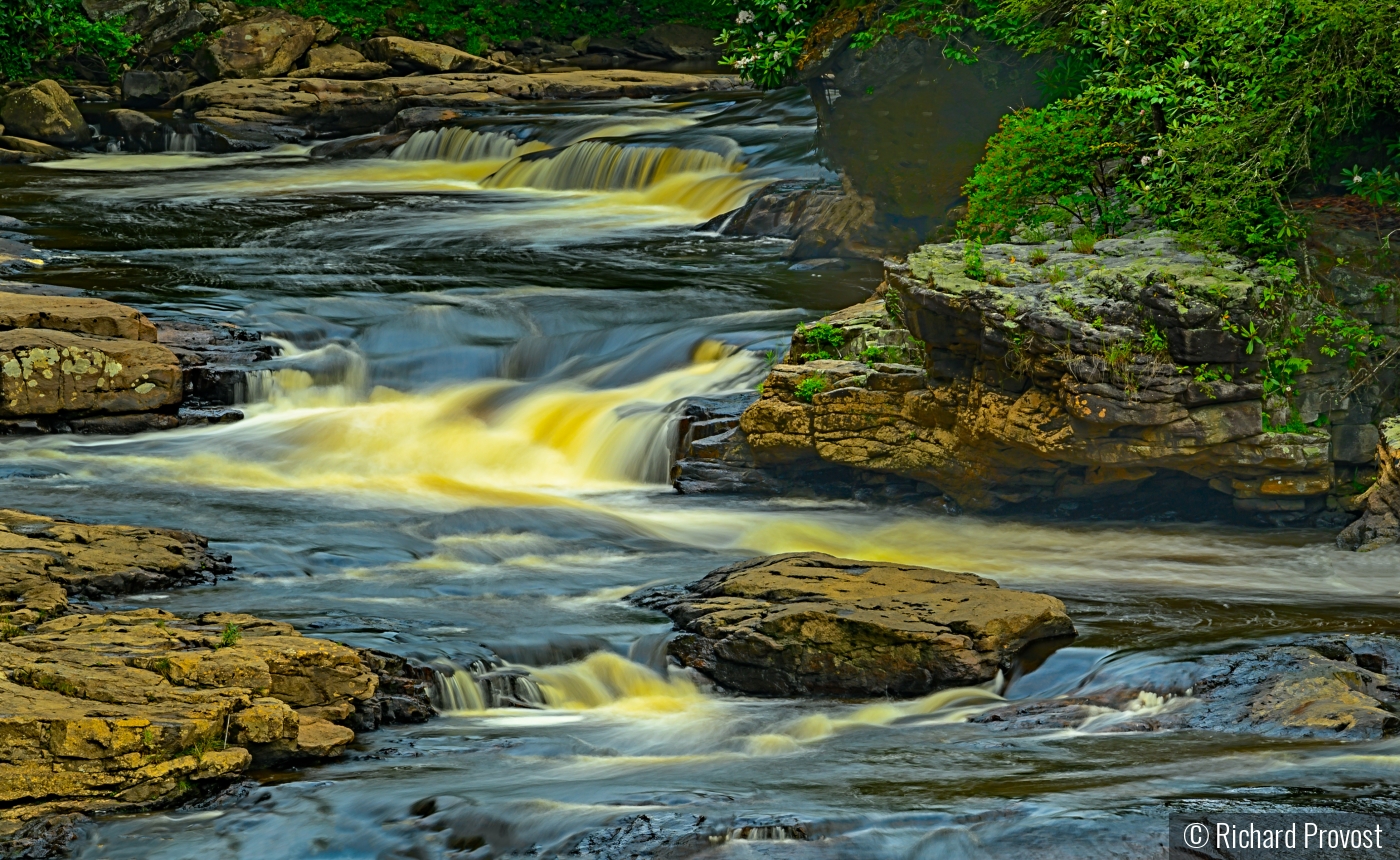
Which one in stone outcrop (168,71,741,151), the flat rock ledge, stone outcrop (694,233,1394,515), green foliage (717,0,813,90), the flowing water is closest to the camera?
the flowing water

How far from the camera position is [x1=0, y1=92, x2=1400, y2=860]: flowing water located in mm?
5219

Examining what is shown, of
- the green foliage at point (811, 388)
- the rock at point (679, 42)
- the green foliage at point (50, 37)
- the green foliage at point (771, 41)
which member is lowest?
the green foliage at point (811, 388)

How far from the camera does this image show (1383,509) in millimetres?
9242

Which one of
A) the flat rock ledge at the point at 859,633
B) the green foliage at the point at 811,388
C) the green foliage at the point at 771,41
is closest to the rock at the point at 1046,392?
the green foliage at the point at 811,388

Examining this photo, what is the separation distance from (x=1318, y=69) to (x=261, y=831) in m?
8.31

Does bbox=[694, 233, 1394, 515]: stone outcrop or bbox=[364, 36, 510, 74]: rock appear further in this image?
bbox=[364, 36, 510, 74]: rock

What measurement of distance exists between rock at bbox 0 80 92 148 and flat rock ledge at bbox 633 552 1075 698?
844 inches

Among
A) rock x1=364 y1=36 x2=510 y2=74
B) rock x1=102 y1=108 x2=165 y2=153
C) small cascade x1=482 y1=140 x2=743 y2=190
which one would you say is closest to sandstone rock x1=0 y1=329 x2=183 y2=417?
small cascade x1=482 y1=140 x2=743 y2=190

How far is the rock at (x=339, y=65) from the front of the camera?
1140 inches

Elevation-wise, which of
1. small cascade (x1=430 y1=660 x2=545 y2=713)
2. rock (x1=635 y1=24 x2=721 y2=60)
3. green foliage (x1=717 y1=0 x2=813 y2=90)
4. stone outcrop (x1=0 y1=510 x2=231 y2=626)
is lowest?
small cascade (x1=430 y1=660 x2=545 y2=713)

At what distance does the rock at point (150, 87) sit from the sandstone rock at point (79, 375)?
1839cm

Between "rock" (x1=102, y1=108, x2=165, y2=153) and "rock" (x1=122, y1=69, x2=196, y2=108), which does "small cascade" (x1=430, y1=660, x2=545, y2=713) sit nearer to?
"rock" (x1=102, y1=108, x2=165, y2=153)

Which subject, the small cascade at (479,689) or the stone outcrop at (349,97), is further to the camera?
the stone outcrop at (349,97)

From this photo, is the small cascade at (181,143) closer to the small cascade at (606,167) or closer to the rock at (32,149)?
the rock at (32,149)
